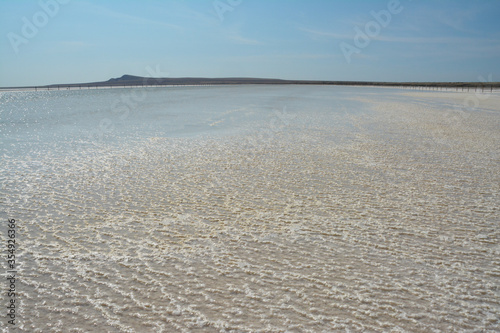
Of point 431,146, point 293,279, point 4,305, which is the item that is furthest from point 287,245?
point 431,146

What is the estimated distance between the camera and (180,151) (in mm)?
10008

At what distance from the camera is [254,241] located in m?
4.43

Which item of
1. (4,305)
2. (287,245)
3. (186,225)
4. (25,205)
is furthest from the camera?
(25,205)

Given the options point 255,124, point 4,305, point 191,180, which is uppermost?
point 255,124

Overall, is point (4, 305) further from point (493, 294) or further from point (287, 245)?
point (493, 294)

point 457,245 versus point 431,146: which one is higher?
point 431,146

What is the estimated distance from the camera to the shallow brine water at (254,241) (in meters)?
3.06

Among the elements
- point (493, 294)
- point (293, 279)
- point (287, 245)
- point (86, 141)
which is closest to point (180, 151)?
point (86, 141)

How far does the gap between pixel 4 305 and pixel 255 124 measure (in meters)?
13.4

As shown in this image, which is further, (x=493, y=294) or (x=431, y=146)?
(x=431, y=146)

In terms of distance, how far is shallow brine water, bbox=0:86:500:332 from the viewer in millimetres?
3059

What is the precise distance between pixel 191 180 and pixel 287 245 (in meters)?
3.28

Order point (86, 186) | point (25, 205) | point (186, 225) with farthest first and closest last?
point (86, 186), point (25, 205), point (186, 225)

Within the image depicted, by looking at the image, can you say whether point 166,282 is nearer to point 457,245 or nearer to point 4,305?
point 4,305
